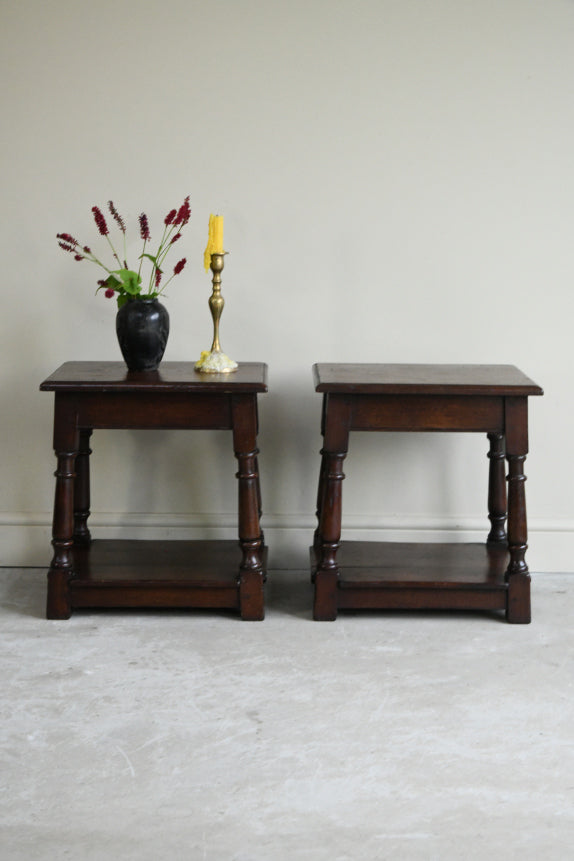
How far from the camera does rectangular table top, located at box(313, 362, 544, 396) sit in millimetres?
2898

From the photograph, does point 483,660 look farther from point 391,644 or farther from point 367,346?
point 367,346

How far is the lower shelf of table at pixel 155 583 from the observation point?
302 cm

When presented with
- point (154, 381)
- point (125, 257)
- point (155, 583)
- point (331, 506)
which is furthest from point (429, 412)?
point (125, 257)

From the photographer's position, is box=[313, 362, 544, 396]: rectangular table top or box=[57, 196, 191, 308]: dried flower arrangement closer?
box=[313, 362, 544, 396]: rectangular table top

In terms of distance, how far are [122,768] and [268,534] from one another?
4.72ft

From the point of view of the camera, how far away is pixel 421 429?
2949 mm

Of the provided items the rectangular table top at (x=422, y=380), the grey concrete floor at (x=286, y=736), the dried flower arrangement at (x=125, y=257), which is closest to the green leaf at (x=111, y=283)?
the dried flower arrangement at (x=125, y=257)

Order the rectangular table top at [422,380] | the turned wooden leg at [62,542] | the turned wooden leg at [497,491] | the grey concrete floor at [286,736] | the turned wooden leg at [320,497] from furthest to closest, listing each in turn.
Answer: the turned wooden leg at [497,491] < the turned wooden leg at [320,497] < the turned wooden leg at [62,542] < the rectangular table top at [422,380] < the grey concrete floor at [286,736]

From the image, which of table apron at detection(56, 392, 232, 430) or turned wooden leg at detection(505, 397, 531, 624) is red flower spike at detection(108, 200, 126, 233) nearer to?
table apron at detection(56, 392, 232, 430)

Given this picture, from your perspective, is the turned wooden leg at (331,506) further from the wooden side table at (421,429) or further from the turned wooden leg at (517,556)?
the turned wooden leg at (517,556)

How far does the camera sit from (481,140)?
3.35m

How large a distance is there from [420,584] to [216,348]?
0.93 m

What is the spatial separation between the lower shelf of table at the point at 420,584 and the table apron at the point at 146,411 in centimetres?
59

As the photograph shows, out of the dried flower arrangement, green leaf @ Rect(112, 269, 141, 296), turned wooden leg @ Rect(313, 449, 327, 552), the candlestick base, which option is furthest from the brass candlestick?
turned wooden leg @ Rect(313, 449, 327, 552)
